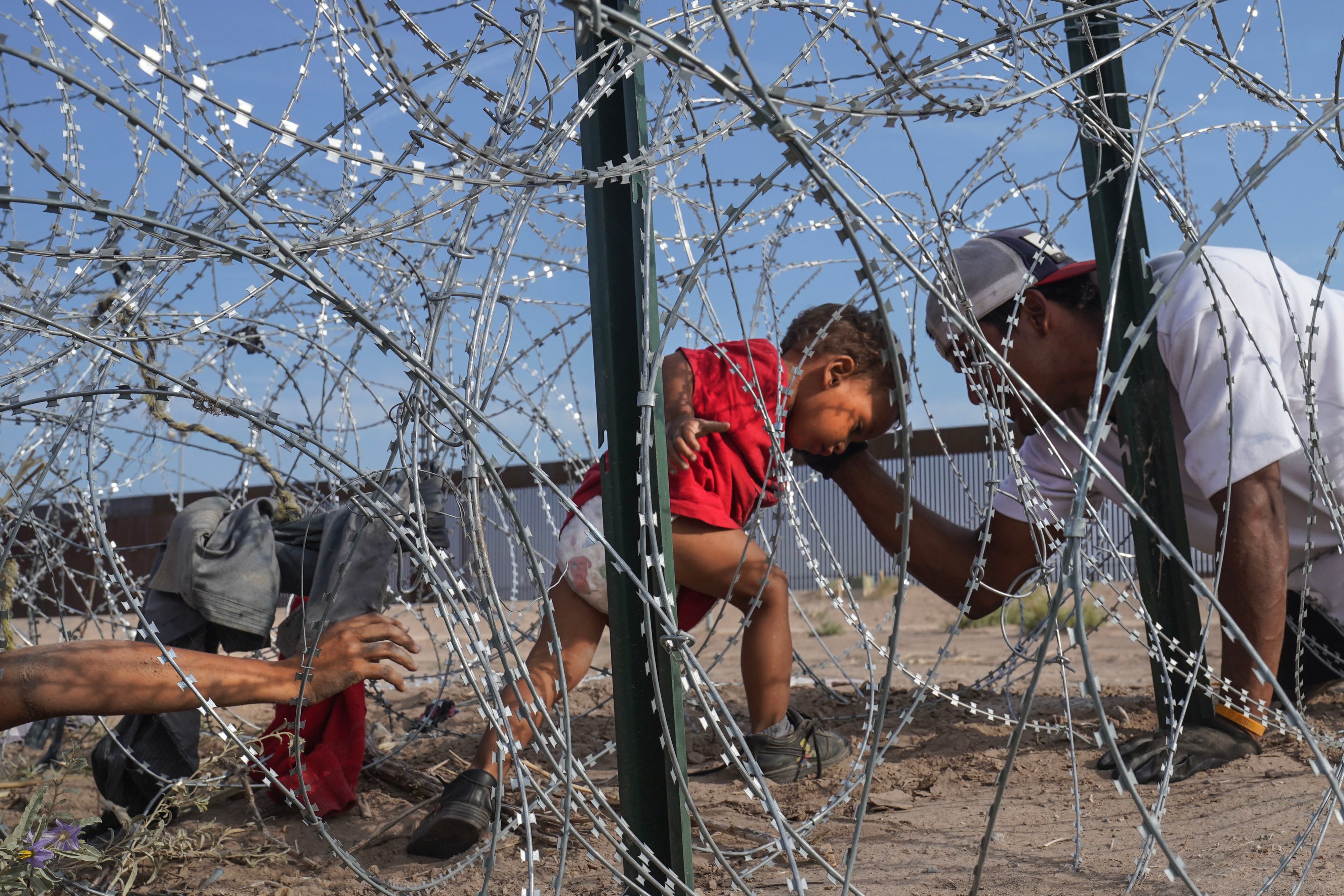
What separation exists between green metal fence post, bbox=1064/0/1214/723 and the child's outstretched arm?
3.47 feet

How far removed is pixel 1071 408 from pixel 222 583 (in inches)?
88.3

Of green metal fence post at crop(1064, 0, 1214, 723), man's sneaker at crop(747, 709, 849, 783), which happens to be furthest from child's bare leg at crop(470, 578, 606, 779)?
green metal fence post at crop(1064, 0, 1214, 723)

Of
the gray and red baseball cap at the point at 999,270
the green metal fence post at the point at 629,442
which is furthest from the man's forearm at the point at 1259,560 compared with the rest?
the green metal fence post at the point at 629,442

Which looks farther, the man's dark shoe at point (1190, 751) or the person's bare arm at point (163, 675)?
the man's dark shoe at point (1190, 751)

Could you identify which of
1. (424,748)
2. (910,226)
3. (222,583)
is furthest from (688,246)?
(424,748)

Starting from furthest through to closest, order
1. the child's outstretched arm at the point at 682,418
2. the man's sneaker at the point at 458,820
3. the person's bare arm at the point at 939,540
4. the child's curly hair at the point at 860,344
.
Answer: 1. the person's bare arm at the point at 939,540
2. the child's curly hair at the point at 860,344
3. the child's outstretched arm at the point at 682,418
4. the man's sneaker at the point at 458,820

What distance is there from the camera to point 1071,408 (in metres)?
2.94

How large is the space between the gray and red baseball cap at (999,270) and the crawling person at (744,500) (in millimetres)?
248

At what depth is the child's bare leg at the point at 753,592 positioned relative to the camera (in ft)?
8.42

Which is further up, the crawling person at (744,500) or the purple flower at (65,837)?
the crawling person at (744,500)

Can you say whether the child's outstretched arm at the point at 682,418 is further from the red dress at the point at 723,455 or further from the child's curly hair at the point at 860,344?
the child's curly hair at the point at 860,344

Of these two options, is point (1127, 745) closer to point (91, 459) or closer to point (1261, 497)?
point (1261, 497)

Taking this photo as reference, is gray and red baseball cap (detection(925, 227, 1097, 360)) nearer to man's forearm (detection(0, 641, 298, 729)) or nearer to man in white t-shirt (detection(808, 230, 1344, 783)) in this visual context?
man in white t-shirt (detection(808, 230, 1344, 783))

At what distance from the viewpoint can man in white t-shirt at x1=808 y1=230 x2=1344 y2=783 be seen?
229 cm
